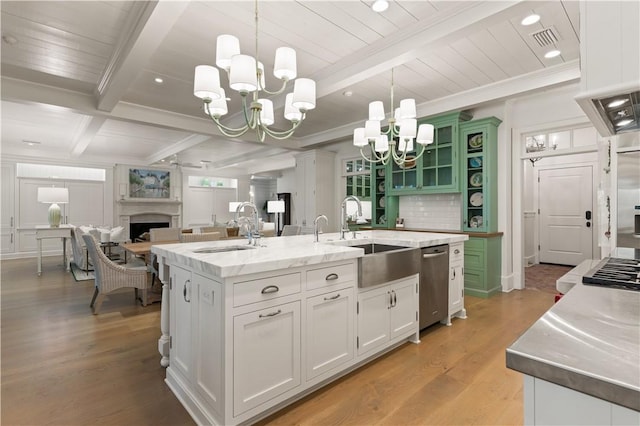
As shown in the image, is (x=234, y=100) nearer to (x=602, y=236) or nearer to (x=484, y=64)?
(x=484, y=64)

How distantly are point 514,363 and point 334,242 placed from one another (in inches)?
79.1

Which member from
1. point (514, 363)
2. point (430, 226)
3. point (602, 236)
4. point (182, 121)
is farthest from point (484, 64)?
point (182, 121)

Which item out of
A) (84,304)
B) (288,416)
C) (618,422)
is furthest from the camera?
(84,304)

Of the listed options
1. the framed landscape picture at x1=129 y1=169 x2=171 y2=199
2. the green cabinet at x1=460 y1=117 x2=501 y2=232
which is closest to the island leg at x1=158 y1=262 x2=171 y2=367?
the green cabinet at x1=460 y1=117 x2=501 y2=232

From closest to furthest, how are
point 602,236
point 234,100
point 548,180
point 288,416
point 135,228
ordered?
point 288,416
point 602,236
point 234,100
point 548,180
point 135,228

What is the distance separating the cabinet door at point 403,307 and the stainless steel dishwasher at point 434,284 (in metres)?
0.14

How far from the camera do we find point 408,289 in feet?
8.91

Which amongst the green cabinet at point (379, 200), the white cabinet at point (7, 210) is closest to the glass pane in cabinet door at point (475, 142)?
the green cabinet at point (379, 200)

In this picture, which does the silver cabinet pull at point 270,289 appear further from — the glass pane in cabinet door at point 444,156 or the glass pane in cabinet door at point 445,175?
the glass pane in cabinet door at point 444,156

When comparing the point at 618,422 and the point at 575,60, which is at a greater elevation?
the point at 575,60

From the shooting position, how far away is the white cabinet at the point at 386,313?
229 centimetres

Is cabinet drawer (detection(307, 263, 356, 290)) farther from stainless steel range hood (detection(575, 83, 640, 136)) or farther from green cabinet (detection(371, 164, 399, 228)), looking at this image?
green cabinet (detection(371, 164, 399, 228))

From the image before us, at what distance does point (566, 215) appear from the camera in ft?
21.4

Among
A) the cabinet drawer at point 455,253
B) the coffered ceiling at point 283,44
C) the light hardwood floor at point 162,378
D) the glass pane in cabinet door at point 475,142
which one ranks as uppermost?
the coffered ceiling at point 283,44
